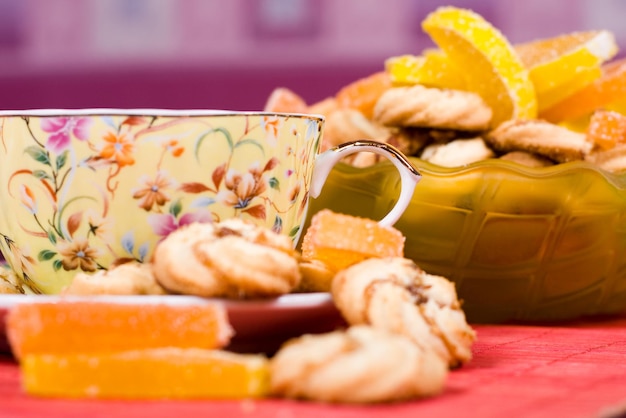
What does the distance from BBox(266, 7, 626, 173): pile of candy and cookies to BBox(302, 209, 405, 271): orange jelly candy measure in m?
0.29

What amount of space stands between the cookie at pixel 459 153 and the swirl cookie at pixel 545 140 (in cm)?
2

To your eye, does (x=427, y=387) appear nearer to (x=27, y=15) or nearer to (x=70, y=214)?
(x=70, y=214)

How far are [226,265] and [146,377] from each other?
0.09 metres

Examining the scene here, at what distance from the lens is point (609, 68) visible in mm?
966

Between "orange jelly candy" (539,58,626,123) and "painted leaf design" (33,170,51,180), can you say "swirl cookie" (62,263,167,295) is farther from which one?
"orange jelly candy" (539,58,626,123)

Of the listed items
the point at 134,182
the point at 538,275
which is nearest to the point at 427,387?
the point at 134,182

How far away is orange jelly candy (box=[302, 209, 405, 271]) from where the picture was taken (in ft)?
1.81

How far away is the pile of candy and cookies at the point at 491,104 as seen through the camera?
0.83 metres

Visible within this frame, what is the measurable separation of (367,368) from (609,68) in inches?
26.2

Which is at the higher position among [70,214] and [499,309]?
[70,214]

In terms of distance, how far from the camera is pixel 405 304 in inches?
19.8

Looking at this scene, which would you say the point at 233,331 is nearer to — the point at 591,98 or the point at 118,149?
the point at 118,149

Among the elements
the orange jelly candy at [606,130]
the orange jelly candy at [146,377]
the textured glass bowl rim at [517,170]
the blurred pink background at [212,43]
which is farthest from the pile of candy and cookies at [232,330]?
the blurred pink background at [212,43]

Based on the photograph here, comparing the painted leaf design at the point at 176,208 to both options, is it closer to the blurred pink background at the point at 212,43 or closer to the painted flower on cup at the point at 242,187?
the painted flower on cup at the point at 242,187
